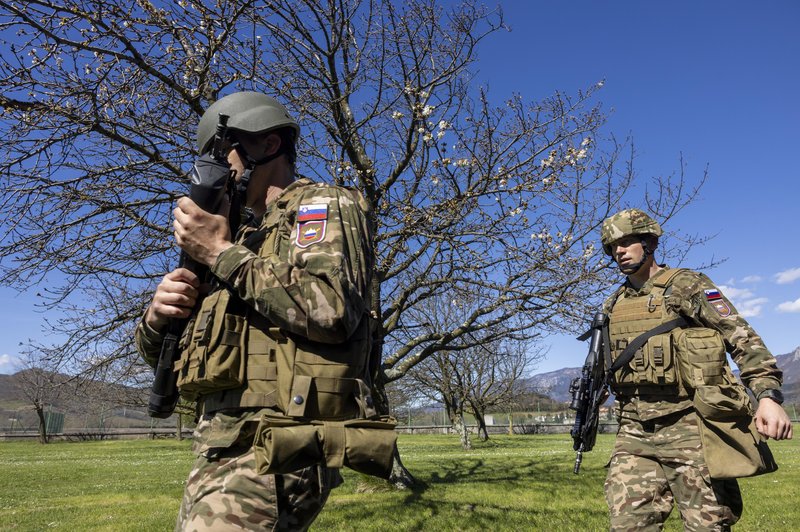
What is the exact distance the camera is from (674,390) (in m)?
3.78

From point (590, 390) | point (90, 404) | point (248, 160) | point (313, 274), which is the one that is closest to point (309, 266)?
point (313, 274)

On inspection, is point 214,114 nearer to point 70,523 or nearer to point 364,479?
point 70,523

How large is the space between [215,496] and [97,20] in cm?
596

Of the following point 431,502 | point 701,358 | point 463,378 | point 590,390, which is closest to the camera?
point 701,358

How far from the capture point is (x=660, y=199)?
9.17 meters

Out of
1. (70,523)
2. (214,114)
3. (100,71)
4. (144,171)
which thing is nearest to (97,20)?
(100,71)

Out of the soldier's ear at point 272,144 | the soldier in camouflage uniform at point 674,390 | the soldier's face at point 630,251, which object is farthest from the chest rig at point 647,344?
the soldier's ear at point 272,144

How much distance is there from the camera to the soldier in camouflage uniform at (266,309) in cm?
158

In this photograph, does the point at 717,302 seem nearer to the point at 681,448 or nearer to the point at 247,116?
the point at 681,448

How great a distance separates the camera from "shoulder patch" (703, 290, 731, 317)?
3.77 metres

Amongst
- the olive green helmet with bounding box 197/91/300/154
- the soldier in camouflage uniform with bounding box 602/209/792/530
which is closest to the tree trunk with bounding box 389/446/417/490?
the soldier in camouflage uniform with bounding box 602/209/792/530

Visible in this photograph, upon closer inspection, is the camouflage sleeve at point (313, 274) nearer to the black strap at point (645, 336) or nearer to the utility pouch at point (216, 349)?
the utility pouch at point (216, 349)

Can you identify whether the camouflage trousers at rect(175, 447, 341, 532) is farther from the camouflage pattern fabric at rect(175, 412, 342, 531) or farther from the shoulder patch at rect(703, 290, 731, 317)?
the shoulder patch at rect(703, 290, 731, 317)

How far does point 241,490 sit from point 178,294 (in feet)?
2.23
